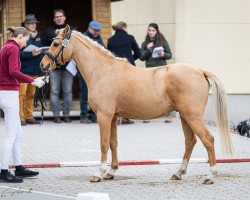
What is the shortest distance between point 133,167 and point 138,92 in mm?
1631

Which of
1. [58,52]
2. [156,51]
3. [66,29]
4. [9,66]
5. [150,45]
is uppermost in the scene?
[66,29]

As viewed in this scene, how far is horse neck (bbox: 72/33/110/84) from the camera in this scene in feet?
41.4

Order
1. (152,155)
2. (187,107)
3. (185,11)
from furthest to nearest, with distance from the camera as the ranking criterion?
(185,11) → (152,155) → (187,107)

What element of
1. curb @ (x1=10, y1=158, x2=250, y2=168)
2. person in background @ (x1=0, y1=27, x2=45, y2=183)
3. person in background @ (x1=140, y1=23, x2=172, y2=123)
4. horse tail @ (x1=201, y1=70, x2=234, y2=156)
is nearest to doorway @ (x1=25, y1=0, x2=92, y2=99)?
person in background @ (x1=140, y1=23, x2=172, y2=123)

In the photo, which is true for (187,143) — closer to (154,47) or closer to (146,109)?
(146,109)

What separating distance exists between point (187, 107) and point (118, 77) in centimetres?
112

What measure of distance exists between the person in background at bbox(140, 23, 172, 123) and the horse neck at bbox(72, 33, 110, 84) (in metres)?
7.06

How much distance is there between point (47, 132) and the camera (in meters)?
17.9

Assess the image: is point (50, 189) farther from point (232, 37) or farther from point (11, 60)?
point (232, 37)

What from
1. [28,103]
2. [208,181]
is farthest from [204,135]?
[28,103]

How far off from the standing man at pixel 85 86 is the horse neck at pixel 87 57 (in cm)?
605

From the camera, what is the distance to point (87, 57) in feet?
41.5

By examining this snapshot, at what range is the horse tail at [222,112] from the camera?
1223 cm

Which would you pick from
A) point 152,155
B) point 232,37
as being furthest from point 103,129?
point 232,37
